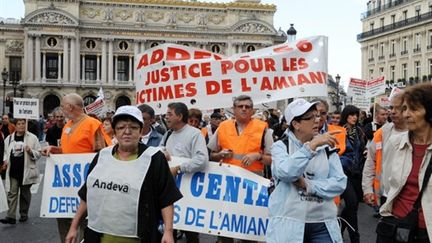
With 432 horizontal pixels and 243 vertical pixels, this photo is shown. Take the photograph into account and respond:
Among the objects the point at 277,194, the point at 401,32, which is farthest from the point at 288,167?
the point at 401,32

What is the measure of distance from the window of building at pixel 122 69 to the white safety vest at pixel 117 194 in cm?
6061

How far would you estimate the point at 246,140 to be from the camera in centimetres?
567

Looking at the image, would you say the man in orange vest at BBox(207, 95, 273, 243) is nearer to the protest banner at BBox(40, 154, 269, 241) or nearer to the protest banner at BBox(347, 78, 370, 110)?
the protest banner at BBox(40, 154, 269, 241)

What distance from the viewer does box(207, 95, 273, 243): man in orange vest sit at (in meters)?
5.66

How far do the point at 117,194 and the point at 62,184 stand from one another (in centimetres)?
290

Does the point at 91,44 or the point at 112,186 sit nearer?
the point at 112,186

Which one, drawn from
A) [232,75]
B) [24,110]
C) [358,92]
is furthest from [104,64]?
[232,75]

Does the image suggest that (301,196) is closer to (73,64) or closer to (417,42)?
(417,42)

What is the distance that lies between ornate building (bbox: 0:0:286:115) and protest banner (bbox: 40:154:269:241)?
54.4m

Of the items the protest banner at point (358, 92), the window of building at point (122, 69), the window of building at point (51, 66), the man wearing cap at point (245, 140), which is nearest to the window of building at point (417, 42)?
the window of building at point (122, 69)

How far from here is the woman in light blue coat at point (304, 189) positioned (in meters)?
3.83

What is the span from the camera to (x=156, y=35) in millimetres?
62281

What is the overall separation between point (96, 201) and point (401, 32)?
5206 centimetres

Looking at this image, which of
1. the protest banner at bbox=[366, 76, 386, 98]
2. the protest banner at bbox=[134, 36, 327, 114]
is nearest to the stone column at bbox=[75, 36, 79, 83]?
the protest banner at bbox=[366, 76, 386, 98]
